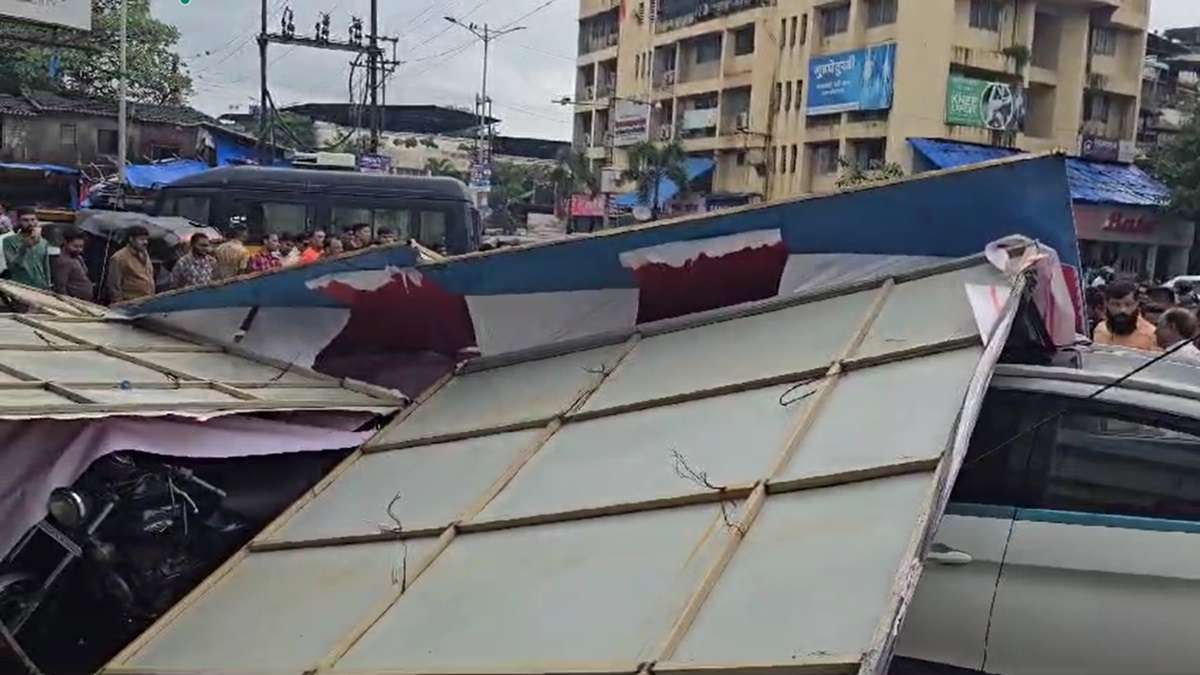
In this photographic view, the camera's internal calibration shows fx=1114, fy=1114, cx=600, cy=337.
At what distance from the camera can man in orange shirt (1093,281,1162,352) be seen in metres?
6.62

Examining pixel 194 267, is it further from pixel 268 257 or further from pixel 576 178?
pixel 576 178

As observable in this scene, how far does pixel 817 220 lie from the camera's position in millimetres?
4355

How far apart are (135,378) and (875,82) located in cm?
3554

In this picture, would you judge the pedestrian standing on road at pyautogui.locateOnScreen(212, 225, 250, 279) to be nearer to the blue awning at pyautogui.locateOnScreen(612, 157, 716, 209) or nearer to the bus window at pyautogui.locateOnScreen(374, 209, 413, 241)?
the bus window at pyautogui.locateOnScreen(374, 209, 413, 241)

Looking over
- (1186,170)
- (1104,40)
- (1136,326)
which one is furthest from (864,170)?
(1136,326)

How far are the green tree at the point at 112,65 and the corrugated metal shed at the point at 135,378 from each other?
105ft

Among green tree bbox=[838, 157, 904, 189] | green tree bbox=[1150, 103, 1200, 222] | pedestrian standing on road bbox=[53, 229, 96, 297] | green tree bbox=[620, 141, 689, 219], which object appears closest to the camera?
pedestrian standing on road bbox=[53, 229, 96, 297]

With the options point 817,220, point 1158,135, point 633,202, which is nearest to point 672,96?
point 633,202

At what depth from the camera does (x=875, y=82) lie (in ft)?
123

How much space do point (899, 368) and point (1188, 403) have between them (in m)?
0.91

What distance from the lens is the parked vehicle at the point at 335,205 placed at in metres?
16.1

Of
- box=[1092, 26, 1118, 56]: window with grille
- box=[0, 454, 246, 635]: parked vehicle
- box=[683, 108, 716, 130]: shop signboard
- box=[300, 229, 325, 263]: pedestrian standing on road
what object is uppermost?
box=[1092, 26, 1118, 56]: window with grille

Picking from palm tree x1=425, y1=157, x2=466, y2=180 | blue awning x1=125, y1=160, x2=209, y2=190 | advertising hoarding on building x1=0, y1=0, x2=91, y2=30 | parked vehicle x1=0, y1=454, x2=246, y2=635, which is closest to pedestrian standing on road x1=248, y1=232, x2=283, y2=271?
parked vehicle x1=0, y1=454, x2=246, y2=635

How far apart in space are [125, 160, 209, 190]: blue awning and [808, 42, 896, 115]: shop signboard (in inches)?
838
